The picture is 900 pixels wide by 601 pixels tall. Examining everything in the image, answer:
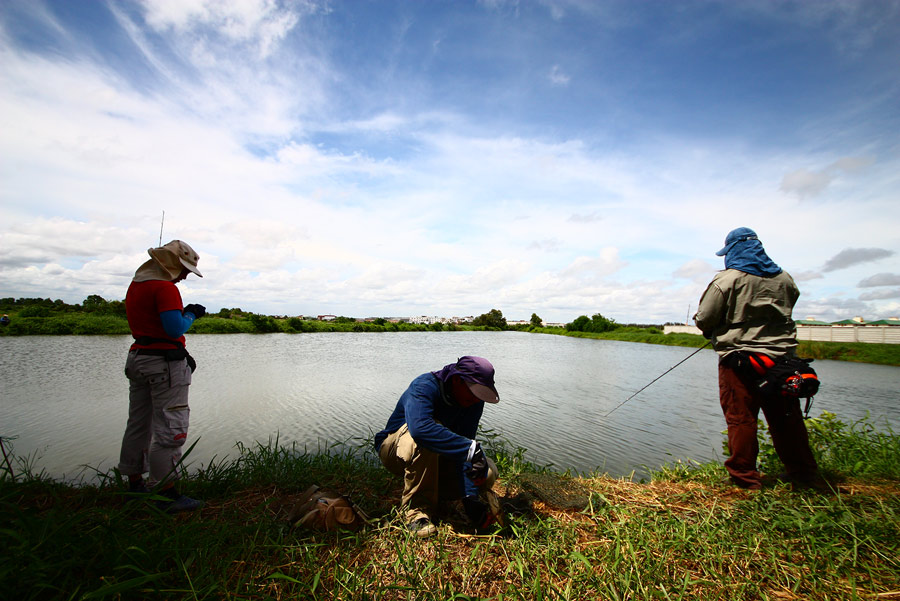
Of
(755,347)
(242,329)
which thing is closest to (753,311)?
(755,347)

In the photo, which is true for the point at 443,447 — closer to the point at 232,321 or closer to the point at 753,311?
the point at 753,311

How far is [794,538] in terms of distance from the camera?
7.45 ft

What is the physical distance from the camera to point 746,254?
3.17 metres

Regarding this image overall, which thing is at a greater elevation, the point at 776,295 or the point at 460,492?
the point at 776,295

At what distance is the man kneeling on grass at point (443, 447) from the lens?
2480 millimetres

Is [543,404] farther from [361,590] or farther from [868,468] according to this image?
[361,590]

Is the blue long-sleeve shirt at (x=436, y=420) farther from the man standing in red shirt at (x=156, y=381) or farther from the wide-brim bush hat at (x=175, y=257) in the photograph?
the wide-brim bush hat at (x=175, y=257)

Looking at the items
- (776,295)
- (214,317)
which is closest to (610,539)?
(776,295)

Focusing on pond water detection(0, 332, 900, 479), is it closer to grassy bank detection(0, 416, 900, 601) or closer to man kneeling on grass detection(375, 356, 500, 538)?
grassy bank detection(0, 416, 900, 601)

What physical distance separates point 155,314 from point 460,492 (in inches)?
99.8

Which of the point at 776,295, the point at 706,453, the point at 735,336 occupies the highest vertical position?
the point at 776,295

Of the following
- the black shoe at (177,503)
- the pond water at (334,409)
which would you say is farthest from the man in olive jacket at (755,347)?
the black shoe at (177,503)

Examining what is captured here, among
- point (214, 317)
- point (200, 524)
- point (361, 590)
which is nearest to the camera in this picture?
point (361, 590)

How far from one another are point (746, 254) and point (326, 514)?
3.75 metres
